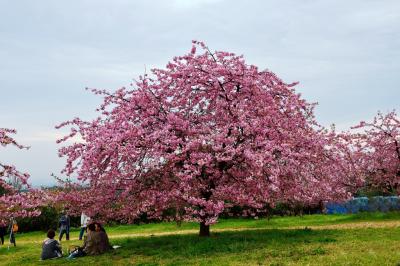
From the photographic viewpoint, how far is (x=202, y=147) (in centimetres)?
1909

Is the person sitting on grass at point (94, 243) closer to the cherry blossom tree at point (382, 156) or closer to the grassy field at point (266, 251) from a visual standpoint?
the grassy field at point (266, 251)

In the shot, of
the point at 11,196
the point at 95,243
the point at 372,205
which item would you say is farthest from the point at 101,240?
the point at 372,205

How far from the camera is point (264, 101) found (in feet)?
68.1

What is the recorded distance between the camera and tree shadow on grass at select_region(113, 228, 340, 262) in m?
15.9

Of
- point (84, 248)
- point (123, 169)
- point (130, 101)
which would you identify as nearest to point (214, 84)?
point (130, 101)

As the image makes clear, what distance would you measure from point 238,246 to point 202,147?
4076mm

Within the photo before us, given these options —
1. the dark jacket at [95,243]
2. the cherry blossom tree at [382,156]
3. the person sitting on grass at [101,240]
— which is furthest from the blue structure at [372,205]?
the dark jacket at [95,243]

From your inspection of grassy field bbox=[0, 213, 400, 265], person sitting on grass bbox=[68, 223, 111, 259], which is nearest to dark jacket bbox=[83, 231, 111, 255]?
person sitting on grass bbox=[68, 223, 111, 259]

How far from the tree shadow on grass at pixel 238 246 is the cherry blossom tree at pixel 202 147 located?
1.14 meters

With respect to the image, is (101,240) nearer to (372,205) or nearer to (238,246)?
(238,246)

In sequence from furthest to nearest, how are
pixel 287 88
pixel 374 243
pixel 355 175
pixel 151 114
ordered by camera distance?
pixel 355 175
pixel 287 88
pixel 151 114
pixel 374 243

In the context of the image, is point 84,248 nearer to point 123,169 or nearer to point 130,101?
point 123,169

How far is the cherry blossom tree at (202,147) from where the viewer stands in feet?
61.5

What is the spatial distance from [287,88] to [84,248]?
11.1 meters
